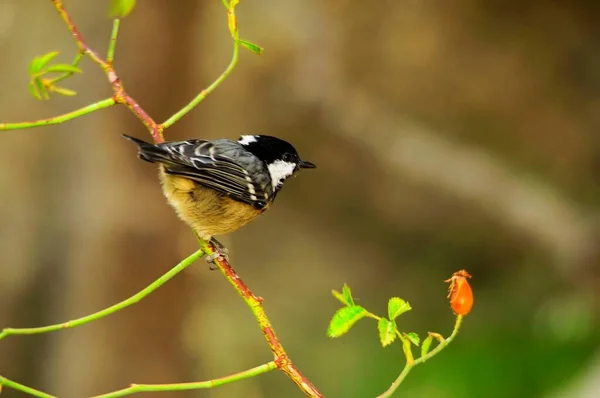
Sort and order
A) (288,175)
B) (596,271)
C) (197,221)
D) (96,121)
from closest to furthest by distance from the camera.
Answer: (197,221) → (288,175) → (96,121) → (596,271)

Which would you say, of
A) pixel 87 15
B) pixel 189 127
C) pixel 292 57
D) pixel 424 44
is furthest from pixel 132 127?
pixel 424 44

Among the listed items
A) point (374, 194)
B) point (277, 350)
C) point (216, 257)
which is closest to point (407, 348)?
point (277, 350)

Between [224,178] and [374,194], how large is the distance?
307cm

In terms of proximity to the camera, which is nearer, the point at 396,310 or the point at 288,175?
the point at 396,310

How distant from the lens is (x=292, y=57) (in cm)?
442

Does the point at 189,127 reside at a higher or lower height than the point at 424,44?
lower

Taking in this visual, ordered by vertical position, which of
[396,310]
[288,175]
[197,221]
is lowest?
[396,310]

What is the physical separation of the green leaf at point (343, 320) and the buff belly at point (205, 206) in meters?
0.75

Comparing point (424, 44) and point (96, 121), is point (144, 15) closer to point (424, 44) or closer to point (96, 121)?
point (96, 121)

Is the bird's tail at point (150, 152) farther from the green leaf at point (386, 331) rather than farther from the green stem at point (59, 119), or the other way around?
the green leaf at point (386, 331)

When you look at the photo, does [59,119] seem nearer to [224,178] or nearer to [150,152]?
[150,152]

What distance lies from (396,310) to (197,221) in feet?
2.52

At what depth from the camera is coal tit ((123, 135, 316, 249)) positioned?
157cm

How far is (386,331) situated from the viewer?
843 millimetres
